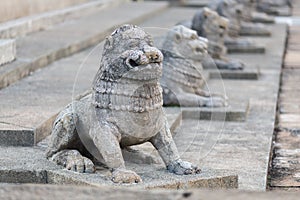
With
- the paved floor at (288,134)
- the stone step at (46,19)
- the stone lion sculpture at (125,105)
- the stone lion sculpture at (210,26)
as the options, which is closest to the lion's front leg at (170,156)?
the stone lion sculpture at (125,105)

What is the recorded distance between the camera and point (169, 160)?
5.93m

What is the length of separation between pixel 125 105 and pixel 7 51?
4077 mm

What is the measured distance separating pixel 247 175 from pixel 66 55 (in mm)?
5464

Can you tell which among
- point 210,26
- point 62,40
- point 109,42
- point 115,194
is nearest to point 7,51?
point 62,40

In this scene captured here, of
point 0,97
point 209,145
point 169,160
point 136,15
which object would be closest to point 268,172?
point 209,145

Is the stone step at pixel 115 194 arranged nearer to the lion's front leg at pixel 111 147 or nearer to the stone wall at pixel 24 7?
the lion's front leg at pixel 111 147

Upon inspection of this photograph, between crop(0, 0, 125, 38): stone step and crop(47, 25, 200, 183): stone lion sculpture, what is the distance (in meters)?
5.39

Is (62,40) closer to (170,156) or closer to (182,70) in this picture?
(182,70)

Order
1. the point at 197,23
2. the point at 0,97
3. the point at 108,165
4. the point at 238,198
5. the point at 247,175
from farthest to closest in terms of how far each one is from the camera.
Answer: the point at 197,23
the point at 0,97
the point at 247,175
the point at 108,165
the point at 238,198

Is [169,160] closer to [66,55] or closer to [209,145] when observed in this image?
[209,145]

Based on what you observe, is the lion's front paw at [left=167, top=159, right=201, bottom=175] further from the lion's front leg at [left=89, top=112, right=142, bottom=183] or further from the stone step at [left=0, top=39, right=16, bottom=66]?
the stone step at [left=0, top=39, right=16, bottom=66]

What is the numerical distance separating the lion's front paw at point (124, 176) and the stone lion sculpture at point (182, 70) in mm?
3108

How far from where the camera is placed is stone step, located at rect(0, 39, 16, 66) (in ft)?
31.0

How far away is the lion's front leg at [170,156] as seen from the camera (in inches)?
231
